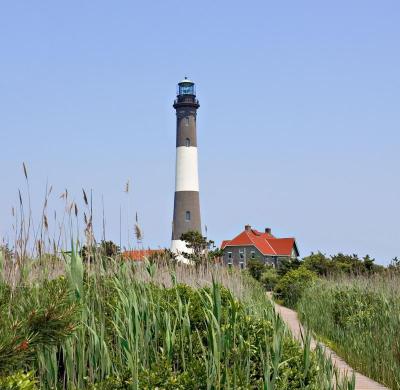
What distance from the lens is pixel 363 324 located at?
11.4m

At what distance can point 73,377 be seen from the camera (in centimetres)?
459

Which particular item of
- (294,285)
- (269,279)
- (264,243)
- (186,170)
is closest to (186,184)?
(186,170)

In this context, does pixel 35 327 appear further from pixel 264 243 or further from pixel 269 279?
pixel 264 243

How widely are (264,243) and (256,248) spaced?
298cm

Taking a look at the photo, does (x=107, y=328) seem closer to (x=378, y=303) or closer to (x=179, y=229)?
(x=378, y=303)

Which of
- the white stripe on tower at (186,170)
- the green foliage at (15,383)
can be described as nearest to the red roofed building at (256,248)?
the white stripe on tower at (186,170)

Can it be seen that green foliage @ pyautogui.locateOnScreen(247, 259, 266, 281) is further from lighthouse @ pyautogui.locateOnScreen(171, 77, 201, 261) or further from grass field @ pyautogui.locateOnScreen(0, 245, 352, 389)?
grass field @ pyautogui.locateOnScreen(0, 245, 352, 389)

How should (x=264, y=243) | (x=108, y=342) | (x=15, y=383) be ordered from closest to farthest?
(x=15, y=383) → (x=108, y=342) → (x=264, y=243)

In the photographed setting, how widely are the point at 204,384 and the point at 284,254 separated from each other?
52592 millimetres

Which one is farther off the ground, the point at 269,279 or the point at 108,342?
the point at 269,279

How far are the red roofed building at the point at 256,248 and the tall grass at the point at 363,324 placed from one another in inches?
1439

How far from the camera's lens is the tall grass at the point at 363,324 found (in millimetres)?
8414

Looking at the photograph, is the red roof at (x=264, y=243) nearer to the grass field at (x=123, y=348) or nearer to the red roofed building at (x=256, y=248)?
the red roofed building at (x=256, y=248)

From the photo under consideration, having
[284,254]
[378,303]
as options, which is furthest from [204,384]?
[284,254]
